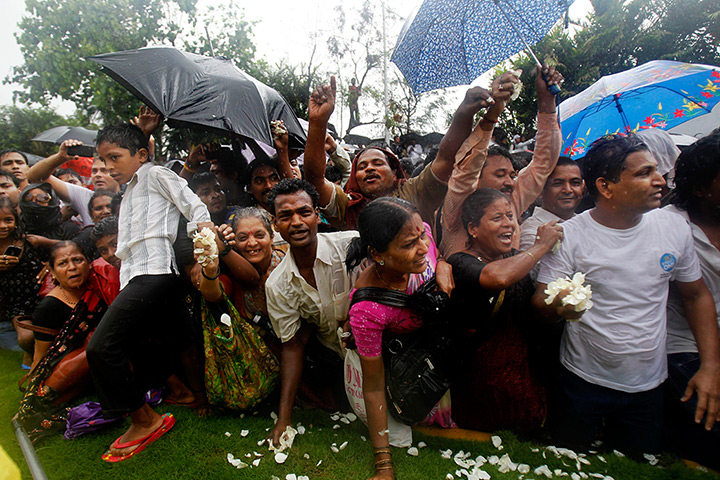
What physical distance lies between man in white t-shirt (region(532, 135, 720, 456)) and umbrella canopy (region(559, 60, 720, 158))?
1.29 metres

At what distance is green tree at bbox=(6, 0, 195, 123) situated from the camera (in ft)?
41.9

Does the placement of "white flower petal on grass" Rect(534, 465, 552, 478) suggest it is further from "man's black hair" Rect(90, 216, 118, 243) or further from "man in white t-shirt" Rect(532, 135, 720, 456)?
"man's black hair" Rect(90, 216, 118, 243)

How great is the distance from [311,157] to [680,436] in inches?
116

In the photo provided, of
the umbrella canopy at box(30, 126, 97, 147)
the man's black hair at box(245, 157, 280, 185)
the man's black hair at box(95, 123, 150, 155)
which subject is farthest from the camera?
the umbrella canopy at box(30, 126, 97, 147)

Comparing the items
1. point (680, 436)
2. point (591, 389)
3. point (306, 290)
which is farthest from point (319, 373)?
point (680, 436)

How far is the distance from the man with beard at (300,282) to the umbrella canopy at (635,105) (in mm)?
2263

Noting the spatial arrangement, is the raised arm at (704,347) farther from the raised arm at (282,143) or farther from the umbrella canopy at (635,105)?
the raised arm at (282,143)

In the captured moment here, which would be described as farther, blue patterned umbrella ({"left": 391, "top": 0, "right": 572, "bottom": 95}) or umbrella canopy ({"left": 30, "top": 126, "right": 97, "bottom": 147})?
umbrella canopy ({"left": 30, "top": 126, "right": 97, "bottom": 147})

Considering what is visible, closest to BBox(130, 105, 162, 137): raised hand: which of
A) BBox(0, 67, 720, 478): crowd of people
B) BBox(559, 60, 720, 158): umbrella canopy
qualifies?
BBox(0, 67, 720, 478): crowd of people

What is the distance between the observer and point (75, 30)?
13.4 metres

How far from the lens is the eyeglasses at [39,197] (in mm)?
4191

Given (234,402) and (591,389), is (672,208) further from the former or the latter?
(234,402)

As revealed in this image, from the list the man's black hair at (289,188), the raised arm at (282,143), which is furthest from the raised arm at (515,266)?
the raised arm at (282,143)

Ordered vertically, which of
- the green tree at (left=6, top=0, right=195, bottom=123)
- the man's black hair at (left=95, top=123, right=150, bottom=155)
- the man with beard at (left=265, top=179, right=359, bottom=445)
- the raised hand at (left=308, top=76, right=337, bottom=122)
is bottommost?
the man with beard at (left=265, top=179, right=359, bottom=445)
